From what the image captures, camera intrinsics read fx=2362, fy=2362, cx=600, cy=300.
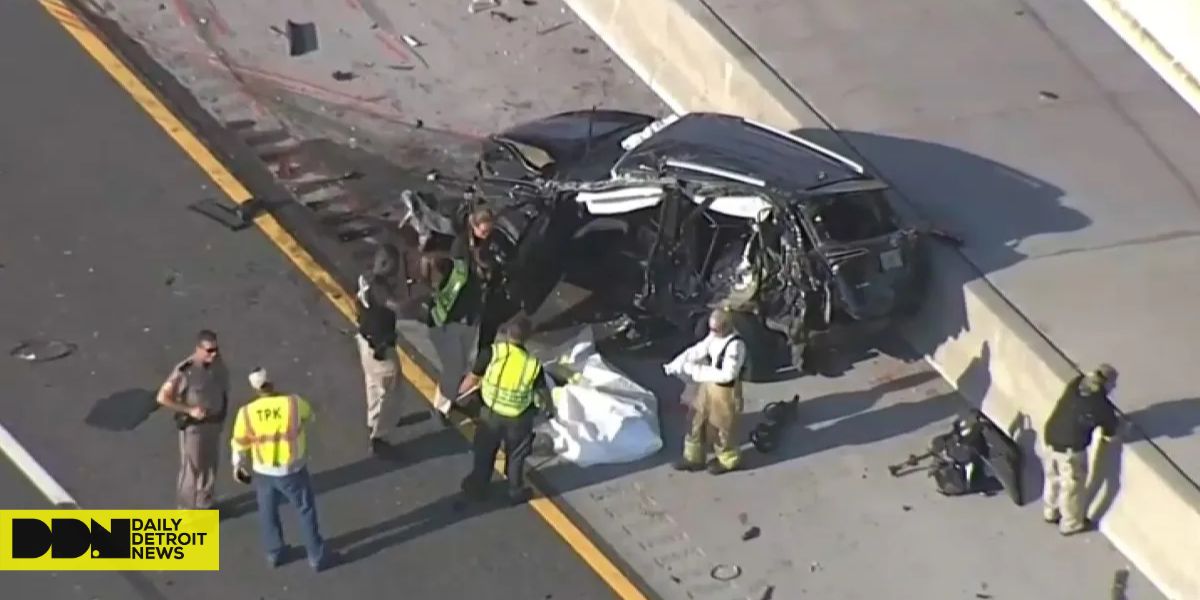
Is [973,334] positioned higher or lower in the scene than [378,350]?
lower

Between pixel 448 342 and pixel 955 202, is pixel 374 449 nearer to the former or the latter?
pixel 448 342

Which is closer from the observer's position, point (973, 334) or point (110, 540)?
point (110, 540)

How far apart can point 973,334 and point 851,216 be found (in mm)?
1325

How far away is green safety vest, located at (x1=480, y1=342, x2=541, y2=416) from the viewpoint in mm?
16531

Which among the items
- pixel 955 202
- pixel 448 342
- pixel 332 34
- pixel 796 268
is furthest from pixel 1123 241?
pixel 332 34

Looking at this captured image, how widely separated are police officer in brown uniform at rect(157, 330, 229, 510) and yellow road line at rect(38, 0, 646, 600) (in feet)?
5.95

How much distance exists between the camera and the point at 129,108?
Result: 68.9ft

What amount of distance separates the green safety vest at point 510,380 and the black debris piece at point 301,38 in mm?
6321

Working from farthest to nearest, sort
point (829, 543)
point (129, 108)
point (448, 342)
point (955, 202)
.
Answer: point (129, 108)
point (955, 202)
point (448, 342)
point (829, 543)

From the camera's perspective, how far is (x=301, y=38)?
2219 cm

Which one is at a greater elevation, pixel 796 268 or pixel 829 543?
pixel 796 268

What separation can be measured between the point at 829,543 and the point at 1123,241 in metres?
4.07

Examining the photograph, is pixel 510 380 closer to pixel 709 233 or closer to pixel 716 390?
pixel 716 390

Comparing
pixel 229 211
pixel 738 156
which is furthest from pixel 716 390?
pixel 229 211
